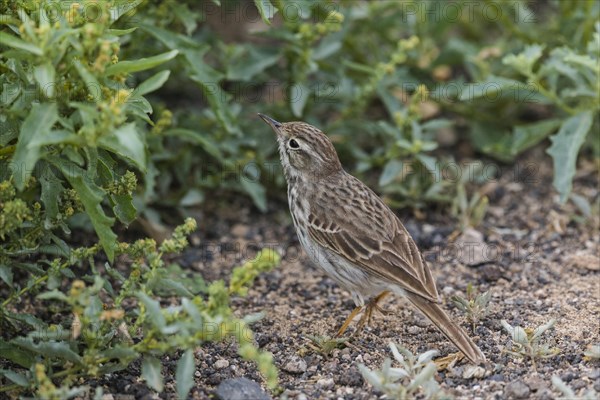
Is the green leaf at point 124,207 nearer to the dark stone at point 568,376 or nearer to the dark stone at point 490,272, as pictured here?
the dark stone at point 568,376

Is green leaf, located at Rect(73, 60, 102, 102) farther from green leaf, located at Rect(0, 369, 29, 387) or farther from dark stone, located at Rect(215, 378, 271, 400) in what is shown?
dark stone, located at Rect(215, 378, 271, 400)

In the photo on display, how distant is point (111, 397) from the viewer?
5516mm

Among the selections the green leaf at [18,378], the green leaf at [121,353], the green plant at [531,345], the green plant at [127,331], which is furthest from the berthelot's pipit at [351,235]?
the green leaf at [18,378]

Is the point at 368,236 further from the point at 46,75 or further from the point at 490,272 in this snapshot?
the point at 46,75

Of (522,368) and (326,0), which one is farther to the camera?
(326,0)

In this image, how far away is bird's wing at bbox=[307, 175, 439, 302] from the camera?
20.7 feet

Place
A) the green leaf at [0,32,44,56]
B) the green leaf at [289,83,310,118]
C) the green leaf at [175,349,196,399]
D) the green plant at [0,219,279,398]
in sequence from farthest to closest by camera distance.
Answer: the green leaf at [289,83,310,118] → the green leaf at [175,349,196,399] → the green plant at [0,219,279,398] → the green leaf at [0,32,44,56]

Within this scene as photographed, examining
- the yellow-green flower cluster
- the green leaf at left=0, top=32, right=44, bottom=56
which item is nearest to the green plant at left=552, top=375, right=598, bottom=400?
the yellow-green flower cluster

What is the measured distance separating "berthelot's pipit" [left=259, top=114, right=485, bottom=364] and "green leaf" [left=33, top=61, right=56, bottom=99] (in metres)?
2.47

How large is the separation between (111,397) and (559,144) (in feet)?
15.0

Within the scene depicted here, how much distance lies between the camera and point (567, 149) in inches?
309

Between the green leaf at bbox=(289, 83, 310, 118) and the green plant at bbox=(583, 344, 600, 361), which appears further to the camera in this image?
the green leaf at bbox=(289, 83, 310, 118)

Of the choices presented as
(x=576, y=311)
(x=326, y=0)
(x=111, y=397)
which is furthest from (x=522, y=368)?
(x=326, y=0)

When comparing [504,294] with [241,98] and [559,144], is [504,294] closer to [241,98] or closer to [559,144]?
[559,144]
